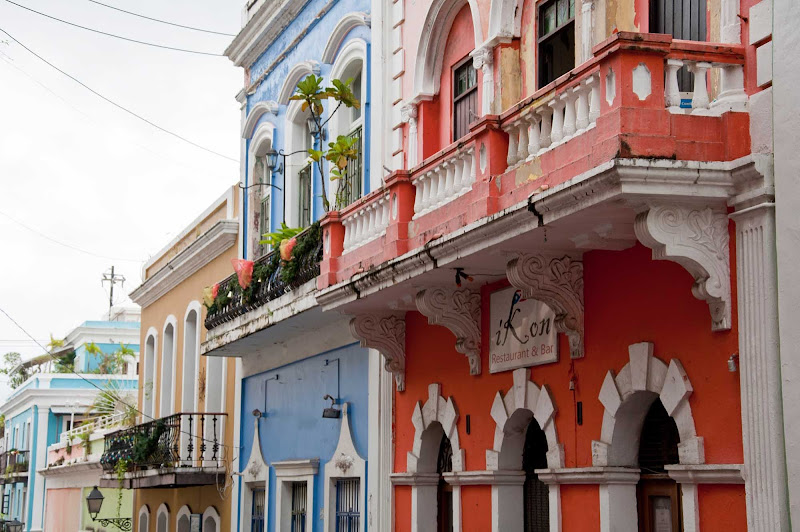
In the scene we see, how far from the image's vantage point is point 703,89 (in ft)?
25.8

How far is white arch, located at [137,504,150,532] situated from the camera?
24005 millimetres

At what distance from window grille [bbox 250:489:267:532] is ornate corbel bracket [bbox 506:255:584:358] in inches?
329

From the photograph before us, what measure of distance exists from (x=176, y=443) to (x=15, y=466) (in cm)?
2551

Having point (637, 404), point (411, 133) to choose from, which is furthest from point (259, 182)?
point (637, 404)

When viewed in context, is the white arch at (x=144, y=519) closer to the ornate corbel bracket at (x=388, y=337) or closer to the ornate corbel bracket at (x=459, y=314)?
the ornate corbel bracket at (x=388, y=337)

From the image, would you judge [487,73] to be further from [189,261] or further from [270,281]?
[189,261]

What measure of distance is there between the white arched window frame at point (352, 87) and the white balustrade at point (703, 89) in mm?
6979

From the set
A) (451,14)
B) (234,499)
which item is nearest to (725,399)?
(451,14)

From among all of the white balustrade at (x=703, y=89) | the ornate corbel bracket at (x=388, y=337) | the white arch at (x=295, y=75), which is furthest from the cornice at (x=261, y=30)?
the white balustrade at (x=703, y=89)

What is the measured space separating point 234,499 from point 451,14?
8.57 m

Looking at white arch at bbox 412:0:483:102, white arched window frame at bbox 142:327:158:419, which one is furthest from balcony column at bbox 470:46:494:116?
white arched window frame at bbox 142:327:158:419

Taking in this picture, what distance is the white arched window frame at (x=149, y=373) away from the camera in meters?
24.6

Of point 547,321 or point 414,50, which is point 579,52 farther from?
point 414,50

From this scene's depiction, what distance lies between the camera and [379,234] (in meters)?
11.6
